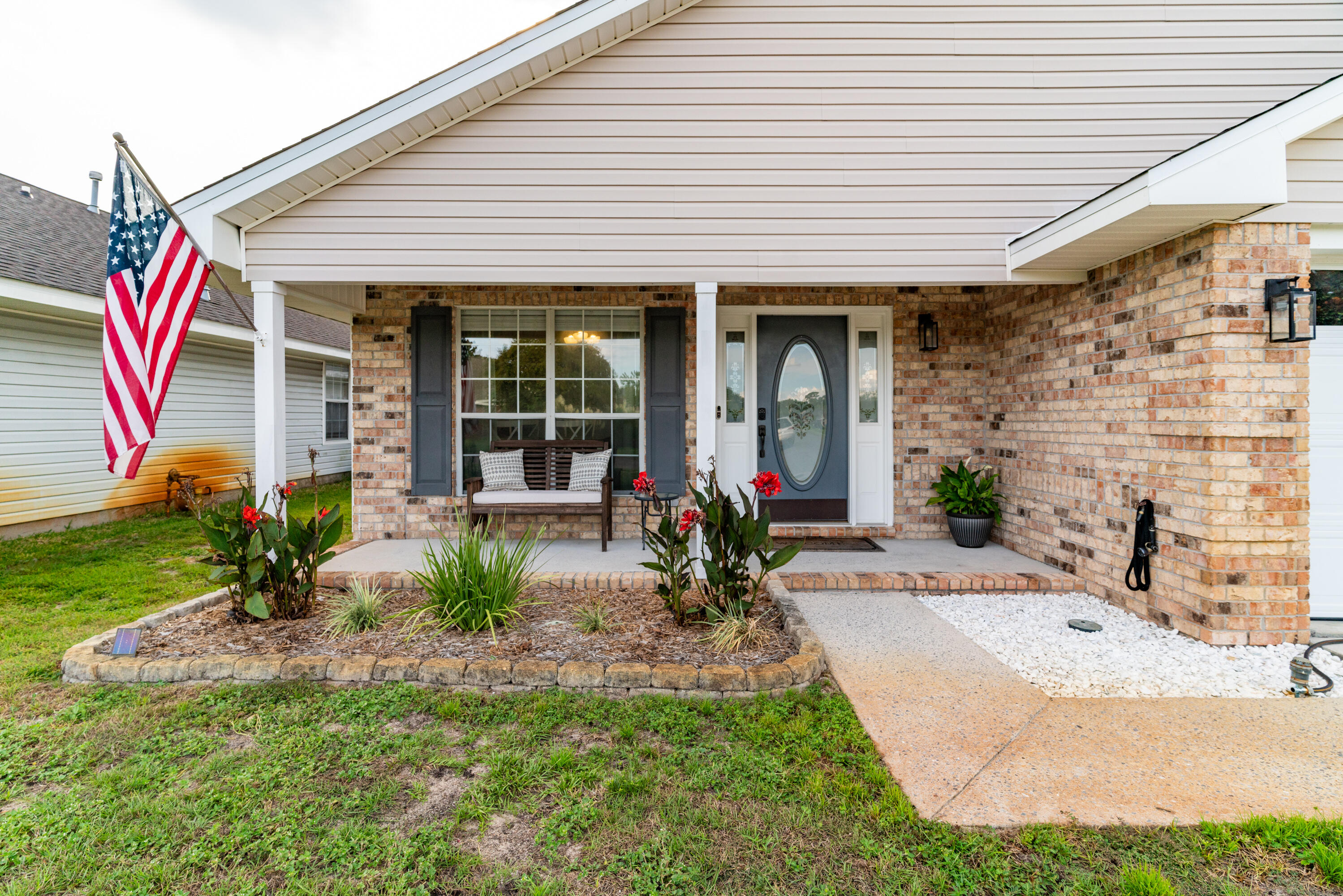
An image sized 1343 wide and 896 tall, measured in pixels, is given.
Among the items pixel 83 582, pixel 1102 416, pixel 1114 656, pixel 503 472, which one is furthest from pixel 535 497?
pixel 1102 416

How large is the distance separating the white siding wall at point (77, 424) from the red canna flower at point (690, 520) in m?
7.62

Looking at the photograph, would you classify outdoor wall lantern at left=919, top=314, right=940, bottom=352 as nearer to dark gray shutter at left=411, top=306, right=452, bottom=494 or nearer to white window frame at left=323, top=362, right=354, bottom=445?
dark gray shutter at left=411, top=306, right=452, bottom=494

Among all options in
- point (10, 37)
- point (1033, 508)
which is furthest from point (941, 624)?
point (10, 37)

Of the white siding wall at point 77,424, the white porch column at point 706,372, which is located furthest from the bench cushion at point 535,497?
the white siding wall at point 77,424

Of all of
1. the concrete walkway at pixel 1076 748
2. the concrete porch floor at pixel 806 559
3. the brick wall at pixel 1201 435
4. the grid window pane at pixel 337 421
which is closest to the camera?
the concrete walkway at pixel 1076 748

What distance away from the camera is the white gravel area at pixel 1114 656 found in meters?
2.98

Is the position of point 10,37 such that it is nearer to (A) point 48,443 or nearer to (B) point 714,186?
(A) point 48,443

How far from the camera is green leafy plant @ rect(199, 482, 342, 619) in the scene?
3.47 m

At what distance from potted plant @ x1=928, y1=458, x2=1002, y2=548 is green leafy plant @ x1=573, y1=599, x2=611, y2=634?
3.30 meters

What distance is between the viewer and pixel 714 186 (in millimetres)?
4465

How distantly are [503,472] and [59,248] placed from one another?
6659mm

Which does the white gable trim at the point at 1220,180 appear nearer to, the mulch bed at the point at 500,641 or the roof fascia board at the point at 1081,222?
the roof fascia board at the point at 1081,222

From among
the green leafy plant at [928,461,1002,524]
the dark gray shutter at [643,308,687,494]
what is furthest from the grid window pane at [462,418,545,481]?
the green leafy plant at [928,461,1002,524]

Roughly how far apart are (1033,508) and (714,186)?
3392 millimetres
